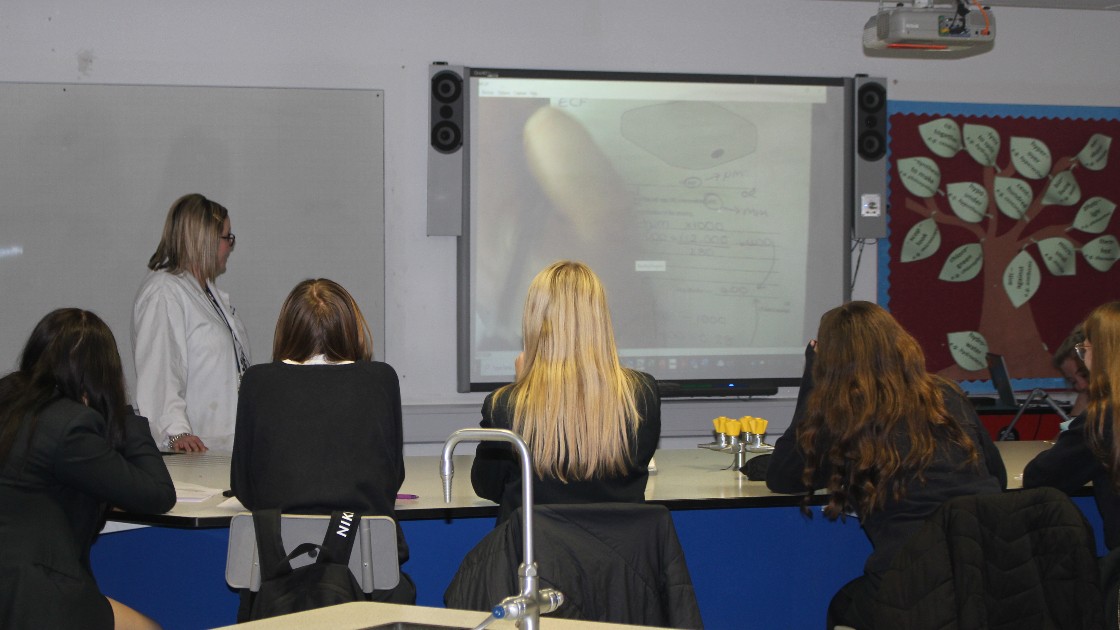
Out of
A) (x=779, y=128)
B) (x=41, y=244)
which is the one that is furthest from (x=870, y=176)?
(x=41, y=244)

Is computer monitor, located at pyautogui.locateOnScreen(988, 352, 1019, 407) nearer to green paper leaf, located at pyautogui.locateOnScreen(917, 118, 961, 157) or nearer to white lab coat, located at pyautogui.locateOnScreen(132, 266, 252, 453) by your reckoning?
green paper leaf, located at pyautogui.locateOnScreen(917, 118, 961, 157)

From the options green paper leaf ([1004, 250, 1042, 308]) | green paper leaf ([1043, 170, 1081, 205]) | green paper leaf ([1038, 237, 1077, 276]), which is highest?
green paper leaf ([1043, 170, 1081, 205])

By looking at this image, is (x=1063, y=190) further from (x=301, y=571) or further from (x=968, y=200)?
(x=301, y=571)

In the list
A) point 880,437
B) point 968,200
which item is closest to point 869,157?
point 968,200

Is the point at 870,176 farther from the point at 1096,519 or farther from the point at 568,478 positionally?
the point at 568,478

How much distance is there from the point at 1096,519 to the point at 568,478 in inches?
82.2

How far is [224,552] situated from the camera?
2963 millimetres

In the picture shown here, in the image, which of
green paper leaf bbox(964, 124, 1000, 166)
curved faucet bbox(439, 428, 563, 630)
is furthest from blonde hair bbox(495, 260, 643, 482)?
green paper leaf bbox(964, 124, 1000, 166)

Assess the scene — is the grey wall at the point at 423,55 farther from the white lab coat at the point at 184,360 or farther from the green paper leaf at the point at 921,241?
the white lab coat at the point at 184,360

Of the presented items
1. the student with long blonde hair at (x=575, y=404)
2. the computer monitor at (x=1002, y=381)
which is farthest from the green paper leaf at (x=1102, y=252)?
the student with long blonde hair at (x=575, y=404)

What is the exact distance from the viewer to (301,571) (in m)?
2.16

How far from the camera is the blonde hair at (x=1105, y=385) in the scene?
2.45 metres

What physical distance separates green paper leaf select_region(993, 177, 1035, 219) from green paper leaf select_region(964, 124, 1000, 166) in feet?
0.38

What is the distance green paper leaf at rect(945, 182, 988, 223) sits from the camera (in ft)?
16.6
